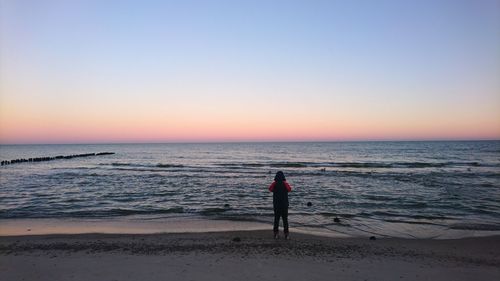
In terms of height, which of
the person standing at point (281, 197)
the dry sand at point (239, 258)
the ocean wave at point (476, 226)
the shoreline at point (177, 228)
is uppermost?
the person standing at point (281, 197)

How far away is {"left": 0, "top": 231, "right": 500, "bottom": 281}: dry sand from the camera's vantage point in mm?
7348

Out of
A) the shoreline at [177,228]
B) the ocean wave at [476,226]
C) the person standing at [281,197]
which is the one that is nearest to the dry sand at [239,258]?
the person standing at [281,197]

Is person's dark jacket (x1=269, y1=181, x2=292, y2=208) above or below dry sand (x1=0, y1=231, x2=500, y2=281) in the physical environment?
above

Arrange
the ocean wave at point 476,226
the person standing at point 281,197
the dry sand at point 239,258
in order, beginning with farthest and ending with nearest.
Answer: the ocean wave at point 476,226 < the person standing at point 281,197 < the dry sand at point 239,258

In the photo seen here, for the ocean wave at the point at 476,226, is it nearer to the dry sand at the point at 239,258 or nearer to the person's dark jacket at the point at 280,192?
the dry sand at the point at 239,258

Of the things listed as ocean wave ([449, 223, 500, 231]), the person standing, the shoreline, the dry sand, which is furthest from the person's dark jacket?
ocean wave ([449, 223, 500, 231])

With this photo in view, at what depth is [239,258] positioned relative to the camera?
8.52 metres

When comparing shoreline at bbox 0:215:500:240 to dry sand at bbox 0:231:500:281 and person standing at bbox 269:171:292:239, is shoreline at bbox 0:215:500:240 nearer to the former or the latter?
dry sand at bbox 0:231:500:281

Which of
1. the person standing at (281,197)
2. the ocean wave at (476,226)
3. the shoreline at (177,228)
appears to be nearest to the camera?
the person standing at (281,197)

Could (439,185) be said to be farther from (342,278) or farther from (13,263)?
(13,263)

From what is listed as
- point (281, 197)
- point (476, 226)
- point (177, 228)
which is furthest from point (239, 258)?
point (476, 226)

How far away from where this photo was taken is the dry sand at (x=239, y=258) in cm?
735

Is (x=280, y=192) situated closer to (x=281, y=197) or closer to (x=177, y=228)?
(x=281, y=197)

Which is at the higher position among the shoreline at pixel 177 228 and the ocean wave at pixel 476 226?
the shoreline at pixel 177 228
